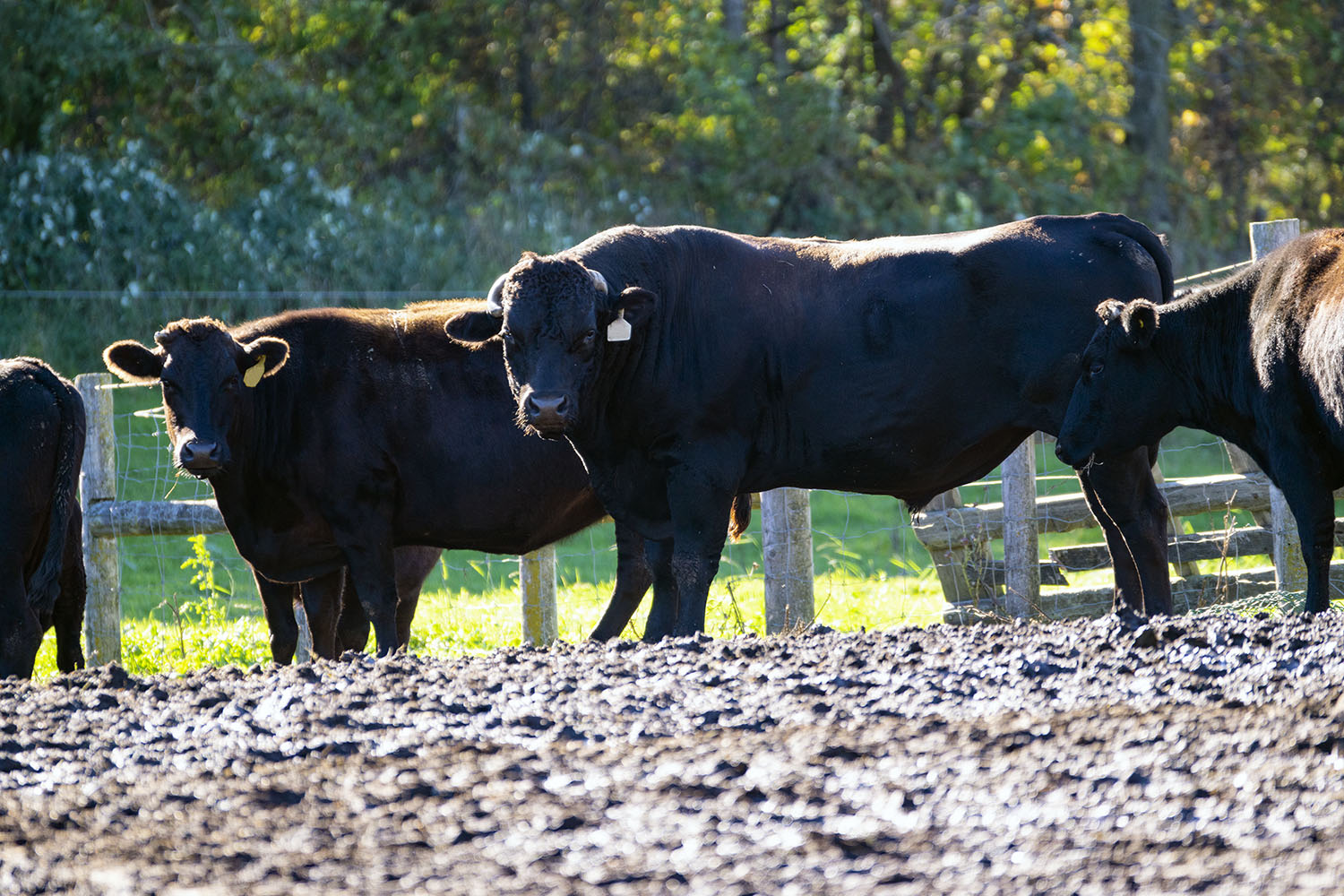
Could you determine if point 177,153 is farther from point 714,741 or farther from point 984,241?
point 714,741

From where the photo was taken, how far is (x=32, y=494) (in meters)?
7.04

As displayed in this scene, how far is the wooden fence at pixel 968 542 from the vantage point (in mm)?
8406

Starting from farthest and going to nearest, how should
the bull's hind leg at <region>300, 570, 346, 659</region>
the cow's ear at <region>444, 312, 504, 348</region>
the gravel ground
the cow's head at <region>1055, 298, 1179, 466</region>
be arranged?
the bull's hind leg at <region>300, 570, 346, 659</region> < the cow's ear at <region>444, 312, 504, 348</region> < the cow's head at <region>1055, 298, 1179, 466</region> < the gravel ground

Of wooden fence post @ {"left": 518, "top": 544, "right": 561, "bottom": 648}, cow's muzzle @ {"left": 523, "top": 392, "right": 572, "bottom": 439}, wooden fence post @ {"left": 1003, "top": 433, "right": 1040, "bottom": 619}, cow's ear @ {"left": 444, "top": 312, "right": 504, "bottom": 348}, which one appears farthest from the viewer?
wooden fence post @ {"left": 518, "top": 544, "right": 561, "bottom": 648}

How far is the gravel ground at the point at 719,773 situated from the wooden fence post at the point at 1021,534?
2905 millimetres

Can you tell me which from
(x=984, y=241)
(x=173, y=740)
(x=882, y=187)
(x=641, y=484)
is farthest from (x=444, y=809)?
(x=882, y=187)

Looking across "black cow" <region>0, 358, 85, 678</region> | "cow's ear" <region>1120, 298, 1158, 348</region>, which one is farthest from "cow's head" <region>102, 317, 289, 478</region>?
"cow's ear" <region>1120, 298, 1158, 348</region>

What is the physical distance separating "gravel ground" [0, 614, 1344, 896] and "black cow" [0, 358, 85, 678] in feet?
5.06

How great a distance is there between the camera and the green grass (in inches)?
359

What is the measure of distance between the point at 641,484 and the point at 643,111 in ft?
46.6

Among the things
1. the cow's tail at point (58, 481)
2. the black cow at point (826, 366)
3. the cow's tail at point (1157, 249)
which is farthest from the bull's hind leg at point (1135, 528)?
the cow's tail at point (58, 481)

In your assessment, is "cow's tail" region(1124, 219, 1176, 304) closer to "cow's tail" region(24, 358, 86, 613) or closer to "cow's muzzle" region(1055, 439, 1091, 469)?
"cow's muzzle" region(1055, 439, 1091, 469)

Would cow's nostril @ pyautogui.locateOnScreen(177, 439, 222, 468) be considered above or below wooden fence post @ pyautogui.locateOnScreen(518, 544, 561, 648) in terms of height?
above

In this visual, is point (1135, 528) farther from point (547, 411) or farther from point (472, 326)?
point (472, 326)
